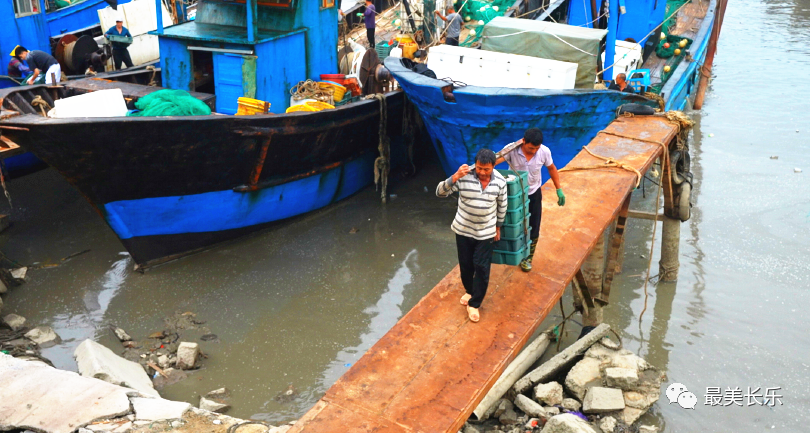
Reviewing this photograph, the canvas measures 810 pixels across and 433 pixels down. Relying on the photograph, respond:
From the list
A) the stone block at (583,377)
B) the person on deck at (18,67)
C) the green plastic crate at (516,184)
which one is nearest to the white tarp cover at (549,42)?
the stone block at (583,377)

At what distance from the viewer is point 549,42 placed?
29.4 ft

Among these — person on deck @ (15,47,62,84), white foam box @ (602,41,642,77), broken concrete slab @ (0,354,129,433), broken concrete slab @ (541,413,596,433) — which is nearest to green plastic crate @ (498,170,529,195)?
broken concrete slab @ (541,413,596,433)

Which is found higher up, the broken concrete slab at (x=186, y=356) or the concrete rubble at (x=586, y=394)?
the concrete rubble at (x=586, y=394)

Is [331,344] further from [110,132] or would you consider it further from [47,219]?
[47,219]

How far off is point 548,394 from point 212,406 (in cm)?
273

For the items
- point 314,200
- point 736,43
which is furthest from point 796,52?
point 314,200

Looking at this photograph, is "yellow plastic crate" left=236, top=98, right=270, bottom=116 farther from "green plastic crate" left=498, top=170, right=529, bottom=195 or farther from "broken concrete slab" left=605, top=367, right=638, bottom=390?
"broken concrete slab" left=605, top=367, right=638, bottom=390

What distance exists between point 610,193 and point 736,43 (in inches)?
700

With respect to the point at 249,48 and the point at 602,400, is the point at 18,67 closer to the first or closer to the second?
the point at 249,48

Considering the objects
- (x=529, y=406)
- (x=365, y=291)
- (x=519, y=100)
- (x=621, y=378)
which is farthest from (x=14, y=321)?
(x=519, y=100)

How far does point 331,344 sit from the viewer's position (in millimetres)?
6727

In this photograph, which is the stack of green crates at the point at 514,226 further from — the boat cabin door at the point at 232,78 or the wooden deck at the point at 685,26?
the wooden deck at the point at 685,26

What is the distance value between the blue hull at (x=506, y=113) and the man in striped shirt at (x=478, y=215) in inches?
159

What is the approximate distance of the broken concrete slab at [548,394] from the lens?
17.1 ft
